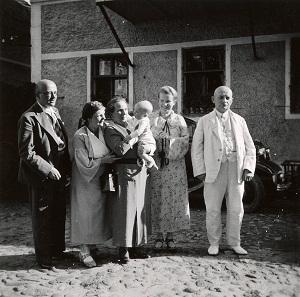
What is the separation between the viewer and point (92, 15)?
10938mm

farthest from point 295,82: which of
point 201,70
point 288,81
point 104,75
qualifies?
point 104,75

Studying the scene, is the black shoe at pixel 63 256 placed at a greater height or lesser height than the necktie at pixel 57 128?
lesser

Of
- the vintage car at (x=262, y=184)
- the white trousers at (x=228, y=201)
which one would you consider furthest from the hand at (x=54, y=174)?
the vintage car at (x=262, y=184)

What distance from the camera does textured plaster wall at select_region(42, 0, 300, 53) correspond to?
9.21m

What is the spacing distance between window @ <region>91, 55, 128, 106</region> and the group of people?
6.76 m

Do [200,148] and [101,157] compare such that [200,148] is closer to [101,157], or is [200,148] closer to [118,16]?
[101,157]

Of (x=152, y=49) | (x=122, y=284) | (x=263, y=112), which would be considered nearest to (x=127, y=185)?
(x=122, y=284)

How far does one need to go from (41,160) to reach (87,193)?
541mm

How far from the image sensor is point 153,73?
410 inches

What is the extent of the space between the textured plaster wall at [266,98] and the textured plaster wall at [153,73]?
5.52ft

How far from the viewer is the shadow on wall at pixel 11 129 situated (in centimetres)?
1089

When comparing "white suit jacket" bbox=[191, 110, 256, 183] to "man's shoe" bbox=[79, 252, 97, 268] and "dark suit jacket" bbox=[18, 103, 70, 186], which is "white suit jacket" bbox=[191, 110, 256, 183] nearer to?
"man's shoe" bbox=[79, 252, 97, 268]

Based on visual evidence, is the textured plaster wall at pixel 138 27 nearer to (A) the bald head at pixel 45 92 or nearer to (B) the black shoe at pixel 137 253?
(A) the bald head at pixel 45 92

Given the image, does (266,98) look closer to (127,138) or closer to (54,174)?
(127,138)
